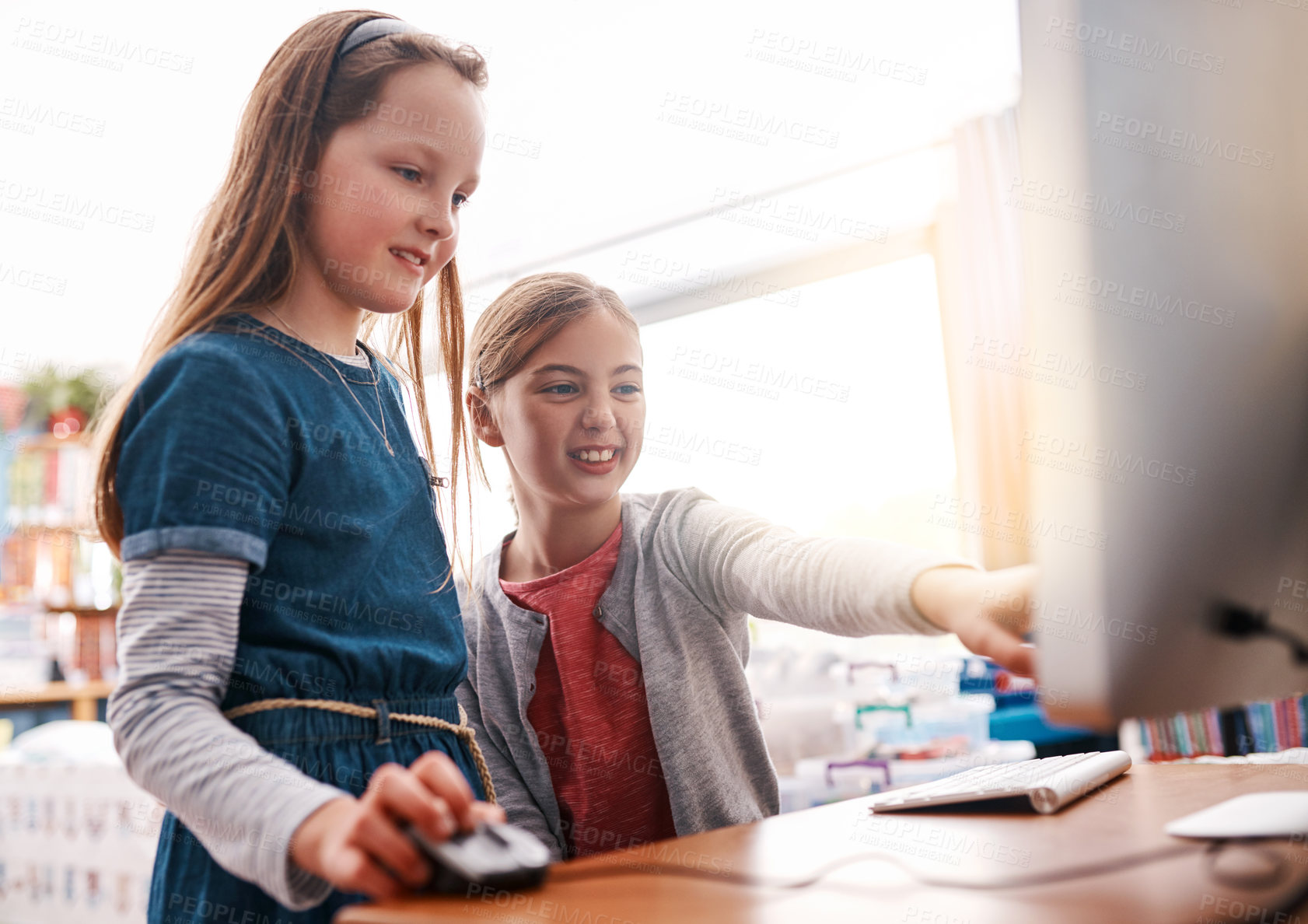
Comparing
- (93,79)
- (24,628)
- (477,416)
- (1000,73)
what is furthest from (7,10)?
(1000,73)

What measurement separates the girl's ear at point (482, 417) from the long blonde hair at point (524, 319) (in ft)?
0.04

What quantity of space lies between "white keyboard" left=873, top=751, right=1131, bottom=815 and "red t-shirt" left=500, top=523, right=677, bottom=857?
A: 0.29 meters

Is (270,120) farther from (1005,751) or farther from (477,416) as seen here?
(1005,751)

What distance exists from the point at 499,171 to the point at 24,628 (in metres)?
2.30

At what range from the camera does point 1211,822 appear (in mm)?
629

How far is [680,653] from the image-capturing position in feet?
3.41

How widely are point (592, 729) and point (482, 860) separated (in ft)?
1.91

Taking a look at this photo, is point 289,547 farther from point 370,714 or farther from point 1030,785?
point 1030,785

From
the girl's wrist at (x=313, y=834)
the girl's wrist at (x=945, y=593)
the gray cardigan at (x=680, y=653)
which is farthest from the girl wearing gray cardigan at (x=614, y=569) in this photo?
the girl's wrist at (x=313, y=834)

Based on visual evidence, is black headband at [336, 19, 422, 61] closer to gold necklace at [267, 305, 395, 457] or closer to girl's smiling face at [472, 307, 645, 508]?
gold necklace at [267, 305, 395, 457]

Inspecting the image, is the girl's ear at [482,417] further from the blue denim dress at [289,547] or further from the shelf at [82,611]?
the shelf at [82,611]

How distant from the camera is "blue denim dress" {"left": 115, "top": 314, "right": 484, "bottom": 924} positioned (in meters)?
0.65

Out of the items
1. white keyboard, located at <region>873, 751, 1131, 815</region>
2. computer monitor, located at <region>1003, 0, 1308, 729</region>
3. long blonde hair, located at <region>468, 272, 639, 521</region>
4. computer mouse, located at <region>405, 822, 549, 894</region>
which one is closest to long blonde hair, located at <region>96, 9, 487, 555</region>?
long blonde hair, located at <region>468, 272, 639, 521</region>

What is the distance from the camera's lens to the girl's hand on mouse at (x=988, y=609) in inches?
23.8
